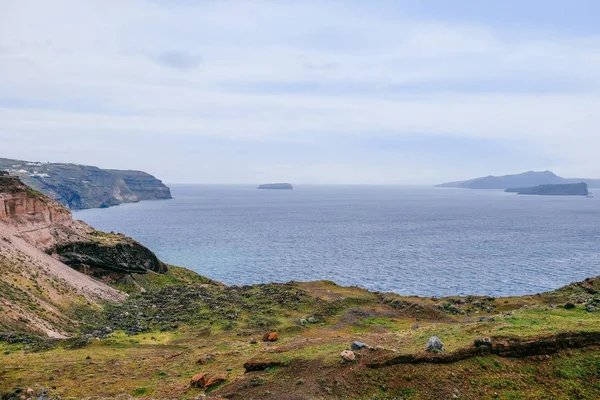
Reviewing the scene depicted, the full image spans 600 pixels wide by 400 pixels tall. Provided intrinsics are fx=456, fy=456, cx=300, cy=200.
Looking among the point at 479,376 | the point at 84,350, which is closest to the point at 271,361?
the point at 479,376

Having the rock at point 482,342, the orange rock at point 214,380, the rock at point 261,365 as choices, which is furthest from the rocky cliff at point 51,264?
the rock at point 482,342

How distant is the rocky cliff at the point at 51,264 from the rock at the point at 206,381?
23.7 metres

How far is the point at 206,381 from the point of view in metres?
25.1

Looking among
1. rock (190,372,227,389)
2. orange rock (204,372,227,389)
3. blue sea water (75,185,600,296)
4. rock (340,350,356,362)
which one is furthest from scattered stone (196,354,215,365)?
blue sea water (75,185,600,296)

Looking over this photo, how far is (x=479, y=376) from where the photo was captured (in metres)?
23.3

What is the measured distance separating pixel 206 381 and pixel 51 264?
43749 mm

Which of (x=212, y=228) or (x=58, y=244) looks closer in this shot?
(x=58, y=244)

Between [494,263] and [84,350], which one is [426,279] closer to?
[494,263]

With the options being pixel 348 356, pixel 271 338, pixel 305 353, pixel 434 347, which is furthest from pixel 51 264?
pixel 434 347

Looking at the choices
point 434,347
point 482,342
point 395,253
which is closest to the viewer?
point 434,347

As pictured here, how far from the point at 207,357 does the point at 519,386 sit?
1925 centimetres

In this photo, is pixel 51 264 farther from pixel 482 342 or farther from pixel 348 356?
pixel 482 342

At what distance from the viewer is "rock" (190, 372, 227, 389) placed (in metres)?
24.8

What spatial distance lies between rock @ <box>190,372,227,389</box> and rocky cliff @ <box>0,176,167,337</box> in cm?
2367
